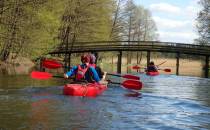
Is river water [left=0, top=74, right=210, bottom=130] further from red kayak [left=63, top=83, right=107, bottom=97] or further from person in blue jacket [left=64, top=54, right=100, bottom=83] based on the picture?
person in blue jacket [left=64, top=54, right=100, bottom=83]

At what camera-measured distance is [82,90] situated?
1772 centimetres

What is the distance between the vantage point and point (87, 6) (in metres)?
53.3

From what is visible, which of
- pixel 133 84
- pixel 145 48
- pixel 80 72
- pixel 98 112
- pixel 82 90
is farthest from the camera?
pixel 145 48

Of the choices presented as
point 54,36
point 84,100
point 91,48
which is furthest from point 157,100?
point 91,48

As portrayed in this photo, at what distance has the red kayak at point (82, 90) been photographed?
17.5m

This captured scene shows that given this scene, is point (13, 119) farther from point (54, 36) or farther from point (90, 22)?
point (90, 22)

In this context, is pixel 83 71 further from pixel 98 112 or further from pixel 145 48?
pixel 145 48

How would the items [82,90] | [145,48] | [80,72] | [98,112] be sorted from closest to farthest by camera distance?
[98,112] → [82,90] → [80,72] → [145,48]

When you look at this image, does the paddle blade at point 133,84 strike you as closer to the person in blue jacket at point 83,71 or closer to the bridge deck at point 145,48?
the person in blue jacket at point 83,71

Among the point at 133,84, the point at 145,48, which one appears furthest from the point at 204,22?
the point at 133,84

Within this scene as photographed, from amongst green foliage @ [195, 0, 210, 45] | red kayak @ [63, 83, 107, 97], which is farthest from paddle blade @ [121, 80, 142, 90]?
green foliage @ [195, 0, 210, 45]

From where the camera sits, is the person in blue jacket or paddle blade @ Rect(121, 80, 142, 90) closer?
the person in blue jacket

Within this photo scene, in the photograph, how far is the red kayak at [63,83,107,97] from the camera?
17541 millimetres

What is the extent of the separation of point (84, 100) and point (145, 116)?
11.2 ft
